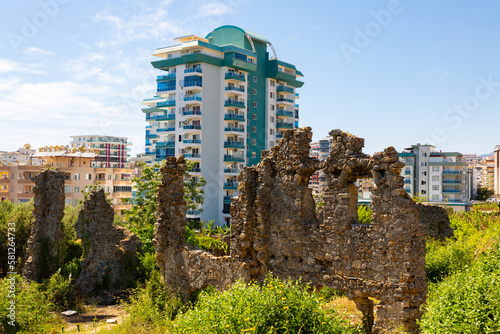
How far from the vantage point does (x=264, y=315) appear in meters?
7.86

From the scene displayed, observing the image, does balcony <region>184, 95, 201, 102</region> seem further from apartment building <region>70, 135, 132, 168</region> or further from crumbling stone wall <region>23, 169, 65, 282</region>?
apartment building <region>70, 135, 132, 168</region>

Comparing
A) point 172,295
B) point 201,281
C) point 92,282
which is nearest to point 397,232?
point 201,281

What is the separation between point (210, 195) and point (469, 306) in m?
44.7

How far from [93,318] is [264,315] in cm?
1249

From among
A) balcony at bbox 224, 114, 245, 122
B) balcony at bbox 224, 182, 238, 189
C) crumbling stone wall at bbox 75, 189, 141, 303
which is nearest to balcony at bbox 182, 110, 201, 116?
balcony at bbox 224, 114, 245, 122

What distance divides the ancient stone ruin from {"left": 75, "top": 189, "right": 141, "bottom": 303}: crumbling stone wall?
5093 millimetres

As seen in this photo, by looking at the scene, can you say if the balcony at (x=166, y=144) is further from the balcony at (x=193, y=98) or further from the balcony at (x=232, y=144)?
the balcony at (x=232, y=144)

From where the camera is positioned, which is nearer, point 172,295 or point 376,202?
point 376,202

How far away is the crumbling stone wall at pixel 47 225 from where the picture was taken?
20.8 m

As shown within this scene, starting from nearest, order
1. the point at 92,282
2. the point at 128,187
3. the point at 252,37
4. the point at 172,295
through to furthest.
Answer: the point at 172,295, the point at 92,282, the point at 252,37, the point at 128,187

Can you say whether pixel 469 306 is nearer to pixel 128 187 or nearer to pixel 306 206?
pixel 306 206

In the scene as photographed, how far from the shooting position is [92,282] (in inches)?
816

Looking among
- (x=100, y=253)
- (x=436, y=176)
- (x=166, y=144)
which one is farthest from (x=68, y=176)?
(x=436, y=176)

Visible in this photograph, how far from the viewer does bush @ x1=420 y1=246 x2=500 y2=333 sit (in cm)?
789
